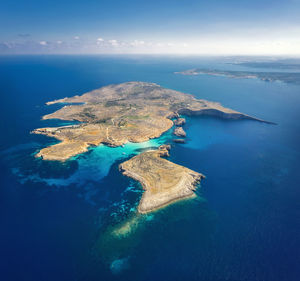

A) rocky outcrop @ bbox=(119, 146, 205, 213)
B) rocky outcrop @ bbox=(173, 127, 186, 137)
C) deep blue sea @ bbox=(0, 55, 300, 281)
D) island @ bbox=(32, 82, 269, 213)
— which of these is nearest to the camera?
deep blue sea @ bbox=(0, 55, 300, 281)

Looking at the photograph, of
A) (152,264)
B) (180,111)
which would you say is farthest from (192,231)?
(180,111)

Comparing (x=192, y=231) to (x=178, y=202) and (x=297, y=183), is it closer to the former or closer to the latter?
(x=178, y=202)

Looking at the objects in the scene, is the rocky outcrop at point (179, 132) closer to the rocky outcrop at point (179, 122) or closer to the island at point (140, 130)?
the island at point (140, 130)

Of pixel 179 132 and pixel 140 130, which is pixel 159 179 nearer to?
pixel 179 132

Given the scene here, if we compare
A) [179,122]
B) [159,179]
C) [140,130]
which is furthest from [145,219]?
[179,122]

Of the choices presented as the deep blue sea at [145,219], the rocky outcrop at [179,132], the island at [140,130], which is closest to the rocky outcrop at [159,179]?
the island at [140,130]

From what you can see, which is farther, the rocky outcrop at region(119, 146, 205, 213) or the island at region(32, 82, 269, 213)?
the island at region(32, 82, 269, 213)

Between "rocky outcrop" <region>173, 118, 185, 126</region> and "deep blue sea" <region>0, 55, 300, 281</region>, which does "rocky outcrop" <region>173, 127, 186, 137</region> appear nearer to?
"rocky outcrop" <region>173, 118, 185, 126</region>

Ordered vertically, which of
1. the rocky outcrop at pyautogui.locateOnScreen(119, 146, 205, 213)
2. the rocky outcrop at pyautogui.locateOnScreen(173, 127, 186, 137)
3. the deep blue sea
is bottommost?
the deep blue sea

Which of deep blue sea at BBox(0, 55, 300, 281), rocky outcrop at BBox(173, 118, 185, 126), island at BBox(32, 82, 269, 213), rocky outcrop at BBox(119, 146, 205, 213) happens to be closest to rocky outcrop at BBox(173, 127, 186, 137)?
island at BBox(32, 82, 269, 213)
